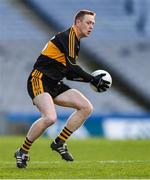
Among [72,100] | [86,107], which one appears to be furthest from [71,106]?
[86,107]

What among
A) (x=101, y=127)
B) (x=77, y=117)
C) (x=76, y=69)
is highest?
(x=76, y=69)

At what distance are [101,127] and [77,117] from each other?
1438 cm

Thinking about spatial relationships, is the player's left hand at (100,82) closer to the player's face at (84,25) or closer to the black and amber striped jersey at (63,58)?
the black and amber striped jersey at (63,58)

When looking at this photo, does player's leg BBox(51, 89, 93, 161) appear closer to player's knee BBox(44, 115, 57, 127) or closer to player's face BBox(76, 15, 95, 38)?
player's knee BBox(44, 115, 57, 127)

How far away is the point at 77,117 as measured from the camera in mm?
10609

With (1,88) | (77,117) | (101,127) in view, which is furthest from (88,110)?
(1,88)

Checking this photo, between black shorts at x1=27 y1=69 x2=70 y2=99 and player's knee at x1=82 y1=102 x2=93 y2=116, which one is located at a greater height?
black shorts at x1=27 y1=69 x2=70 y2=99

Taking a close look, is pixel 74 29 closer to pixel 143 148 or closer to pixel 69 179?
pixel 69 179

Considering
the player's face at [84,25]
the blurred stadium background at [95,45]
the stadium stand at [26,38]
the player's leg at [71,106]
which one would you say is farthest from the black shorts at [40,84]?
the stadium stand at [26,38]

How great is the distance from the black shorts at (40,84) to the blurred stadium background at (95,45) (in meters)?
17.4

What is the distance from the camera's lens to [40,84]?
33.9 ft

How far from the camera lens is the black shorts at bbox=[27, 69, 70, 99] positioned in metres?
10.3

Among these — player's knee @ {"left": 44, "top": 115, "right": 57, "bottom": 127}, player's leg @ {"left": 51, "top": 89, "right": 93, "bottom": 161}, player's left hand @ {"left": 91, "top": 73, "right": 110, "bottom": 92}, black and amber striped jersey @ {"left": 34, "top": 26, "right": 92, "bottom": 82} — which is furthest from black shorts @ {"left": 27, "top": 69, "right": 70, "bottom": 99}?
player's left hand @ {"left": 91, "top": 73, "right": 110, "bottom": 92}

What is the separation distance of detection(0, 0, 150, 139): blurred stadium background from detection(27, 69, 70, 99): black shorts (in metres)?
17.4
